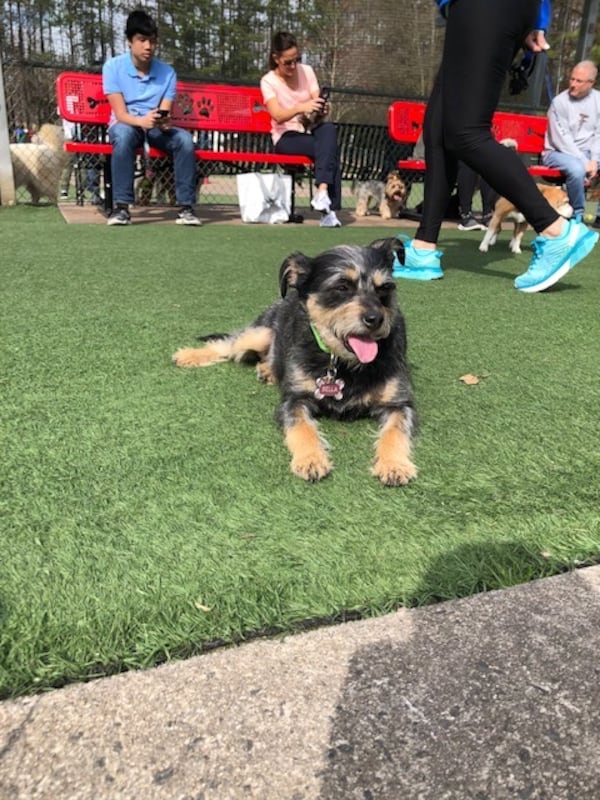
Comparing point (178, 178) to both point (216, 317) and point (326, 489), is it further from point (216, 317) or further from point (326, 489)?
point (326, 489)

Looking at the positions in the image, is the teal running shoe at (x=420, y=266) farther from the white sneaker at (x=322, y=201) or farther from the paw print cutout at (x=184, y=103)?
the paw print cutout at (x=184, y=103)

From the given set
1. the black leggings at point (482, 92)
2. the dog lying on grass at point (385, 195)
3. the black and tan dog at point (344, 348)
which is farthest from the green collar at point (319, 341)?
the dog lying on grass at point (385, 195)

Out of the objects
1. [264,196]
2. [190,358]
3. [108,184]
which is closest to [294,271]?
[190,358]

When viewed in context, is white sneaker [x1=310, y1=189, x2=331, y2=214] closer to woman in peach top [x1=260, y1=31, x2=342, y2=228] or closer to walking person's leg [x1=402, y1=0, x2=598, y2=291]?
woman in peach top [x1=260, y1=31, x2=342, y2=228]

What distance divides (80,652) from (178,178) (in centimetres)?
813

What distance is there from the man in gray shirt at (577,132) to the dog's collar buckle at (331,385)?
727 cm

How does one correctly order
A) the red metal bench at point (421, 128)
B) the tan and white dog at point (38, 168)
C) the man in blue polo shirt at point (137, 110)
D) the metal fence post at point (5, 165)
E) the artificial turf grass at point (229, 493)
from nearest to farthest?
the artificial turf grass at point (229, 493)
the man in blue polo shirt at point (137, 110)
the metal fence post at point (5, 165)
the tan and white dog at point (38, 168)
the red metal bench at point (421, 128)

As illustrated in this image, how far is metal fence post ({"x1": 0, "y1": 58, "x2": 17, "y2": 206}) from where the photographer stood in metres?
9.14

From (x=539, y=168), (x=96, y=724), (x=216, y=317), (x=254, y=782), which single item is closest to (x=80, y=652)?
(x=96, y=724)

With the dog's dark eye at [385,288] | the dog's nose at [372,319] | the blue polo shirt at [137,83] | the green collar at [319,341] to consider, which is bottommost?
the green collar at [319,341]

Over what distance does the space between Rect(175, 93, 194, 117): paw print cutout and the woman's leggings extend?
149 cm

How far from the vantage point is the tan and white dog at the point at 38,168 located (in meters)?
9.87

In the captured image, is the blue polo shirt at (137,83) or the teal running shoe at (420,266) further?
the blue polo shirt at (137,83)

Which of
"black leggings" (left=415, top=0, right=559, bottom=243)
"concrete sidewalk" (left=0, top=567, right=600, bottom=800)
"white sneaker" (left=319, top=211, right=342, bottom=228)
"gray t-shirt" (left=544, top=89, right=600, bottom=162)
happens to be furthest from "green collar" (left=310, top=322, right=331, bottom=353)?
"gray t-shirt" (left=544, top=89, right=600, bottom=162)
